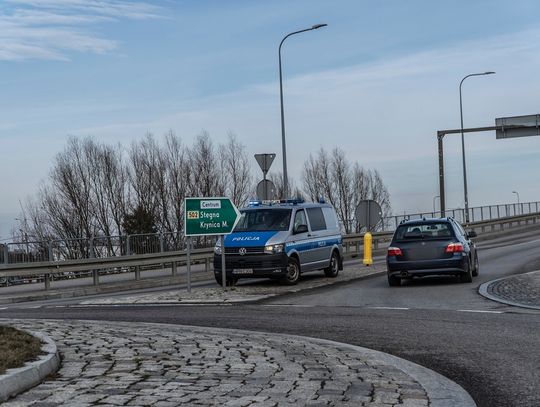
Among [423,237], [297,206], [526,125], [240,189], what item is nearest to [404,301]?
[423,237]

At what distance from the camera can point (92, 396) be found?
6.72m

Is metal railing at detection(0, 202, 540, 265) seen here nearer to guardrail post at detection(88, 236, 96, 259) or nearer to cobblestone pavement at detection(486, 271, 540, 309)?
guardrail post at detection(88, 236, 96, 259)

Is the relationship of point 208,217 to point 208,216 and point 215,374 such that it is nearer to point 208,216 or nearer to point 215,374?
point 208,216

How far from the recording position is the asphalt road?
805 cm

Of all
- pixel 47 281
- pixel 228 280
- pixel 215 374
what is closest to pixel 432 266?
pixel 228 280

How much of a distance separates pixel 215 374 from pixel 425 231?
43.6 ft

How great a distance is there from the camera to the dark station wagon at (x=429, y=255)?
1984 centimetres

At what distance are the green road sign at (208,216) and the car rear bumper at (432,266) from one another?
397 cm

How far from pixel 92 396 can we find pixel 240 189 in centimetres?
5550

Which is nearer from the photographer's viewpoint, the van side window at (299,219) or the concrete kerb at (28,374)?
the concrete kerb at (28,374)

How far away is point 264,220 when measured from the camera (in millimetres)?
21688

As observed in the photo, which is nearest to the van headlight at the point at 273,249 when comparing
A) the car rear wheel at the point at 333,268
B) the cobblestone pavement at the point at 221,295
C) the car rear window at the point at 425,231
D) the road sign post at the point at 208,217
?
the cobblestone pavement at the point at 221,295

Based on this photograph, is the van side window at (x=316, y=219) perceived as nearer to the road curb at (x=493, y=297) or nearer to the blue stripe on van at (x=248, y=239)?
the blue stripe on van at (x=248, y=239)

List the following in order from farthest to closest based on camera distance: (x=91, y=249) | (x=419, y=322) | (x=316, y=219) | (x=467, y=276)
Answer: (x=91, y=249) < (x=316, y=219) < (x=467, y=276) < (x=419, y=322)
